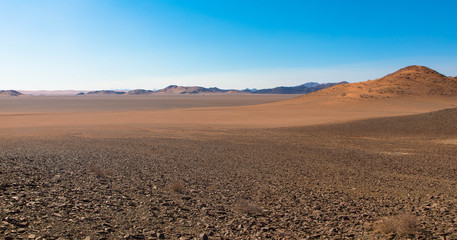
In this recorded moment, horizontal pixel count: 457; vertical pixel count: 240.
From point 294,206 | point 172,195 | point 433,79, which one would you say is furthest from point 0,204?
point 433,79

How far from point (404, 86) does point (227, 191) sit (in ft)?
207

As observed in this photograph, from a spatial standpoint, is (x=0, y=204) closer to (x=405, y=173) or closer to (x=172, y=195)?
(x=172, y=195)

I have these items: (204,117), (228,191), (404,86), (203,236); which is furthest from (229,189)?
(404,86)

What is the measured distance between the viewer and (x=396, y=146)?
16.6m

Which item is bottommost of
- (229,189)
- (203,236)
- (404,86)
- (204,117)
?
(204,117)

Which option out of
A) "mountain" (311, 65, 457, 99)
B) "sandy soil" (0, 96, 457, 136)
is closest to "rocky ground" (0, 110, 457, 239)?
"sandy soil" (0, 96, 457, 136)

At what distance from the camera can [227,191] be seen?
8.87 metres

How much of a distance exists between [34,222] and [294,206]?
17.1 feet

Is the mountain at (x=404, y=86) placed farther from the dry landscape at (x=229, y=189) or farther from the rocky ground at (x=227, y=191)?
the rocky ground at (x=227, y=191)

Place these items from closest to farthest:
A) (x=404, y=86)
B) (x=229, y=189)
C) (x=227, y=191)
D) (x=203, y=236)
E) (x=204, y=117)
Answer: (x=203, y=236) < (x=227, y=191) < (x=229, y=189) < (x=204, y=117) < (x=404, y=86)

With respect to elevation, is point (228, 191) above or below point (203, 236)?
below

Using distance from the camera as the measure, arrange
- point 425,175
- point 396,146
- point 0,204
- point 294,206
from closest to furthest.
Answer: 1. point 0,204
2. point 294,206
3. point 425,175
4. point 396,146

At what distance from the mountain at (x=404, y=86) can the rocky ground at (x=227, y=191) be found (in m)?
47.9

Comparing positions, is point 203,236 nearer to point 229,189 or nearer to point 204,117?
point 229,189
